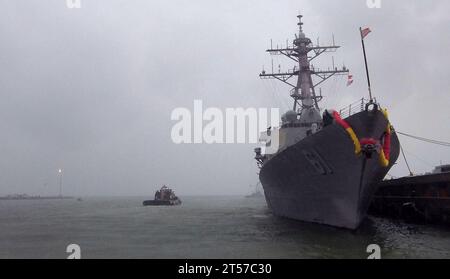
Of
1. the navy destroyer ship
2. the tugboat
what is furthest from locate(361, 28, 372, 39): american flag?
the tugboat

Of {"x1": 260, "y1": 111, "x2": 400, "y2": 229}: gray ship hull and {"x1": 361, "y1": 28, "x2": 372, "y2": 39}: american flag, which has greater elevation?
{"x1": 361, "y1": 28, "x2": 372, "y2": 39}: american flag

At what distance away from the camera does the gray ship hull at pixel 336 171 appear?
1392 centimetres

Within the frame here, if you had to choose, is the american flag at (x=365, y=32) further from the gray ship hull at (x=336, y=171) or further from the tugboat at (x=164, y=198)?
the tugboat at (x=164, y=198)

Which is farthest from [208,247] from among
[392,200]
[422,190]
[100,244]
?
[392,200]

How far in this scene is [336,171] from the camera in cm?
1484

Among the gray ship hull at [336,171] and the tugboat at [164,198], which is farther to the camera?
the tugboat at [164,198]

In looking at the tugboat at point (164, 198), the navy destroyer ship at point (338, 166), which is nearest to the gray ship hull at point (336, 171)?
the navy destroyer ship at point (338, 166)

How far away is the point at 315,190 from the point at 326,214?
1.12 m

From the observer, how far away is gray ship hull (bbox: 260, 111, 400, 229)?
1392 cm

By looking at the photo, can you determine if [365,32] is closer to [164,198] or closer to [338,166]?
[338,166]

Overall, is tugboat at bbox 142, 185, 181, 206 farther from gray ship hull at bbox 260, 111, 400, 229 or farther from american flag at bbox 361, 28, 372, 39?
american flag at bbox 361, 28, 372, 39

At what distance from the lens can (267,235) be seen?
17109mm

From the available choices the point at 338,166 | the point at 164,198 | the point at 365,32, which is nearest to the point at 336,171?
the point at 338,166
